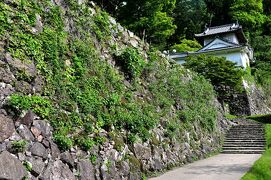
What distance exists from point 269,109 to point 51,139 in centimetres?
3283

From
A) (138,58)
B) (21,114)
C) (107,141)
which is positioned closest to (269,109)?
(138,58)

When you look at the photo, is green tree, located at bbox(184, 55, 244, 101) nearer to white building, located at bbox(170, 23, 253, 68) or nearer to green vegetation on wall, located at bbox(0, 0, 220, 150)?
white building, located at bbox(170, 23, 253, 68)

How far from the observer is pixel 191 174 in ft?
30.1

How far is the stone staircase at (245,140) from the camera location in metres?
15.6

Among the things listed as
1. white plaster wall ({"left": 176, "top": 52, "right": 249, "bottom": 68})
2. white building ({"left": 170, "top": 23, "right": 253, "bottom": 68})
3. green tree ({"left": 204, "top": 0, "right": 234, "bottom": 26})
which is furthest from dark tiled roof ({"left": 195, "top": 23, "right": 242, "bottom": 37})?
green tree ({"left": 204, "top": 0, "right": 234, "bottom": 26})

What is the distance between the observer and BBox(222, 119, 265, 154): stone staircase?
15578 mm

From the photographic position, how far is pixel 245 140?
56.2ft

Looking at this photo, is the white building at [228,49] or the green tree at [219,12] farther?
the green tree at [219,12]

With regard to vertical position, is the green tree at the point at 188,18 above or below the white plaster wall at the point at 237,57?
above

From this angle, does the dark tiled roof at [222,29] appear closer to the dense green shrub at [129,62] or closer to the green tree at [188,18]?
the green tree at [188,18]

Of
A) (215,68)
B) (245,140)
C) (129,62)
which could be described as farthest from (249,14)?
(129,62)

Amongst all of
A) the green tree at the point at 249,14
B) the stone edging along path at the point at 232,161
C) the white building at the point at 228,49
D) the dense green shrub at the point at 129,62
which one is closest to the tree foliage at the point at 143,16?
the white building at the point at 228,49

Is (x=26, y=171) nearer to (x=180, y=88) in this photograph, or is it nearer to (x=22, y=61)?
(x=22, y=61)

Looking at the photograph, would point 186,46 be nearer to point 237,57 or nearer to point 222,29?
point 222,29
